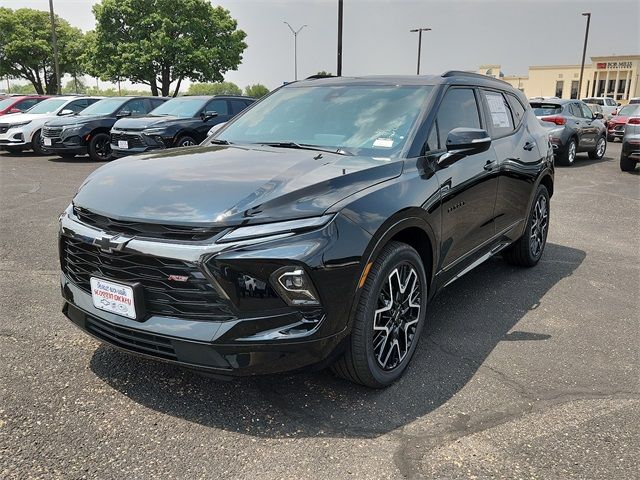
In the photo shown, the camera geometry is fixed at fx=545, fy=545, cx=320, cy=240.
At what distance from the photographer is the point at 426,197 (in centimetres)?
329

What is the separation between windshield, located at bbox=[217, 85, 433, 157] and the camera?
139 inches

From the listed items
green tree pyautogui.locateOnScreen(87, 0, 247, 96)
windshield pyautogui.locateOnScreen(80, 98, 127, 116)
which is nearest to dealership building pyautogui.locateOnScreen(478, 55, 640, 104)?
green tree pyautogui.locateOnScreen(87, 0, 247, 96)

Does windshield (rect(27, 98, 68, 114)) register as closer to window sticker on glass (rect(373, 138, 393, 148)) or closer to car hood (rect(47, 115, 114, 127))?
car hood (rect(47, 115, 114, 127))

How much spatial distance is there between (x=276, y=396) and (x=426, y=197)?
1453 millimetres

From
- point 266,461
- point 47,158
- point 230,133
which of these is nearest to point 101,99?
point 47,158

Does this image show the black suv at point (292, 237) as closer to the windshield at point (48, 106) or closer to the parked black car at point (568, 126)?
the parked black car at point (568, 126)

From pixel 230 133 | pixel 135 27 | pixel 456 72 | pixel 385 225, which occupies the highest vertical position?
pixel 135 27

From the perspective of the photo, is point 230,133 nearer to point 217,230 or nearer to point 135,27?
point 217,230

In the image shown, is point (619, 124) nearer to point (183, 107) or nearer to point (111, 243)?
point (183, 107)

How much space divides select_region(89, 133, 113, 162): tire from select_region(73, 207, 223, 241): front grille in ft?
40.9

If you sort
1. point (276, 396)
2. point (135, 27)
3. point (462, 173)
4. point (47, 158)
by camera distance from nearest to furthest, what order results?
point (276, 396) < point (462, 173) < point (47, 158) < point (135, 27)

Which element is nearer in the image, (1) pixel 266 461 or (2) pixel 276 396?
(1) pixel 266 461

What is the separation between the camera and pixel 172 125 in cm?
1212

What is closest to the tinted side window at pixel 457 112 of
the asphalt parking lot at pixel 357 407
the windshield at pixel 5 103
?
the asphalt parking lot at pixel 357 407
